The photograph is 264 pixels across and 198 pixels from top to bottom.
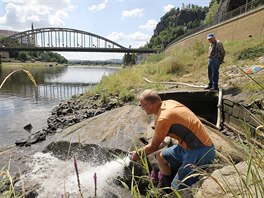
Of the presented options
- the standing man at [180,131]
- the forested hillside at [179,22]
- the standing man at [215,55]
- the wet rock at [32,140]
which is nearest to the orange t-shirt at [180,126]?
the standing man at [180,131]

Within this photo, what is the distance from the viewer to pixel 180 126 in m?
3.92

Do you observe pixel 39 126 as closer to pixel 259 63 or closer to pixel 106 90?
pixel 106 90

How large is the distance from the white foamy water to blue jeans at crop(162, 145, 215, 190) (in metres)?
1.04

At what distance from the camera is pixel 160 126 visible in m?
3.88

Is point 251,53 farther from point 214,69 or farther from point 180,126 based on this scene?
point 180,126

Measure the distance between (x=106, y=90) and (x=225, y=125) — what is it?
7.40 meters

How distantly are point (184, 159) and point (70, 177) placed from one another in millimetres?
3234

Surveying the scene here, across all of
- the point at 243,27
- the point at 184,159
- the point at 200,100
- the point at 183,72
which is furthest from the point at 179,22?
the point at 184,159

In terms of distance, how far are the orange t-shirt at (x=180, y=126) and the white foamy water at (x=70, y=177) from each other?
1634 mm

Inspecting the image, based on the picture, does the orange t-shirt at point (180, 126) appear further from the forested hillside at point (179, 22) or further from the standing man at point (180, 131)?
the forested hillside at point (179, 22)

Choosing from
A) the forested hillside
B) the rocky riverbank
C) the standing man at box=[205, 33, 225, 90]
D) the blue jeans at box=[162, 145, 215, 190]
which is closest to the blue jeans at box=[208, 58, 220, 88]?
the standing man at box=[205, 33, 225, 90]

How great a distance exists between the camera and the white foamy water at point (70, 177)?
19.8ft

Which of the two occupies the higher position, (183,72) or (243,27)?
(243,27)

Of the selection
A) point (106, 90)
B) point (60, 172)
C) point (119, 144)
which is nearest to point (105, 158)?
point (119, 144)
